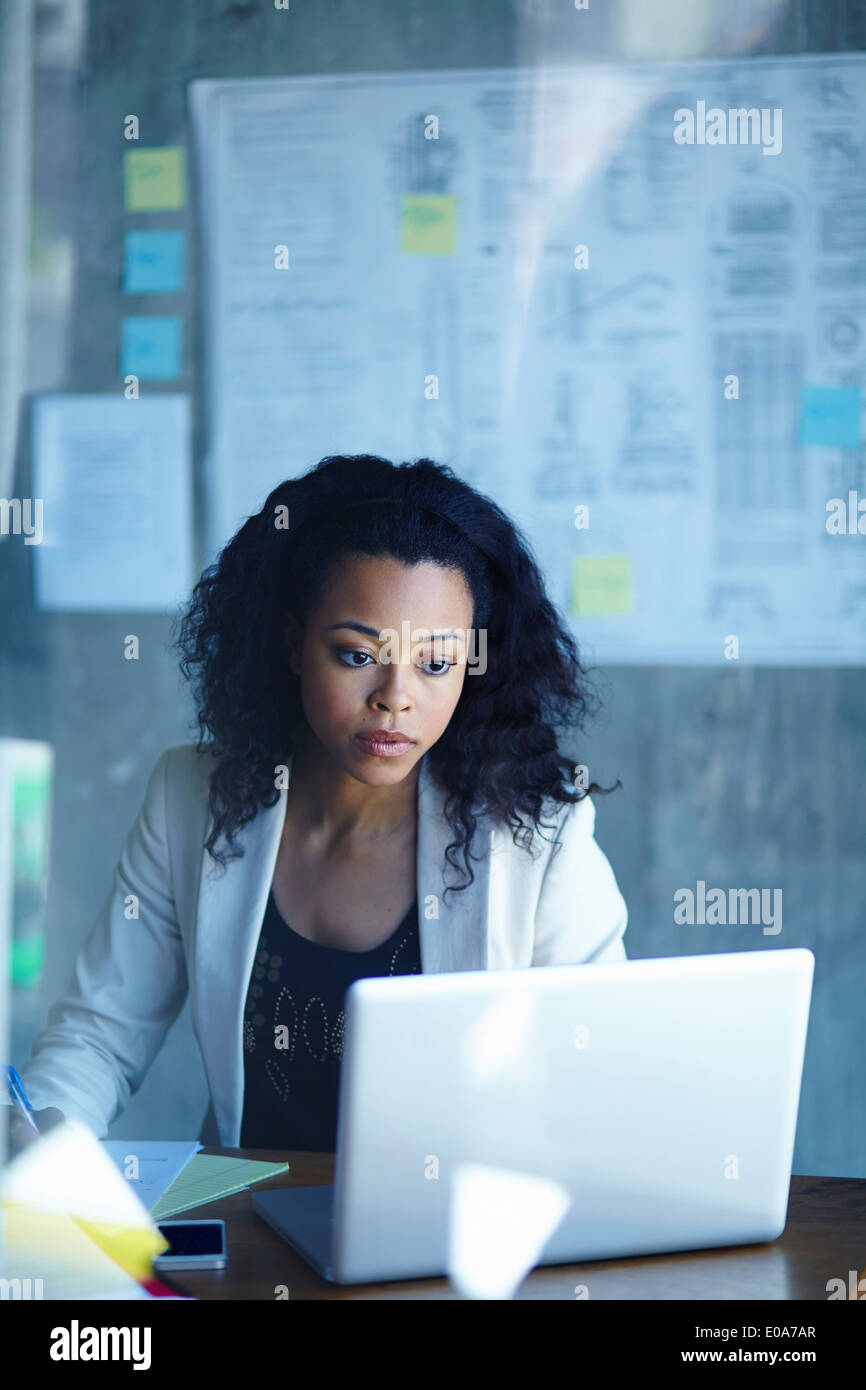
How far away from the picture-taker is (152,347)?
2.31 meters

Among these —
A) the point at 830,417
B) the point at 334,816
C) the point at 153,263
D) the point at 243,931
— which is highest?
the point at 153,263

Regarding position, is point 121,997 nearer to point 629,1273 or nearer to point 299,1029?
point 299,1029

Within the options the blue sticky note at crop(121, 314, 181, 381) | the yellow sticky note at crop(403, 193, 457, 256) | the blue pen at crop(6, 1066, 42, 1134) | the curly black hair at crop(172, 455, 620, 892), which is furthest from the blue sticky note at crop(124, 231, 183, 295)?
the blue pen at crop(6, 1066, 42, 1134)

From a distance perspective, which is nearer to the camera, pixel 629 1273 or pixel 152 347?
pixel 629 1273

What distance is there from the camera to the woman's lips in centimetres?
150

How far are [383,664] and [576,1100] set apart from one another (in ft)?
2.35

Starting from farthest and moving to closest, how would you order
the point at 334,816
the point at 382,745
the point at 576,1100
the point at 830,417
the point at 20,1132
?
the point at 830,417, the point at 334,816, the point at 382,745, the point at 20,1132, the point at 576,1100

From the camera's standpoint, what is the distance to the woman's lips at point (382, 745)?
150 cm

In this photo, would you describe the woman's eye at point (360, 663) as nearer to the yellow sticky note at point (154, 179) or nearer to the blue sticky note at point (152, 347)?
the blue sticky note at point (152, 347)

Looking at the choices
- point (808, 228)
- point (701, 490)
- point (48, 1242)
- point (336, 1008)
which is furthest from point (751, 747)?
point (48, 1242)

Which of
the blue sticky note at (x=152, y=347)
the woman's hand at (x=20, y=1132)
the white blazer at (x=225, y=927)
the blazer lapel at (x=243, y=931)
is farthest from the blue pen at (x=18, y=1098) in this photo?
the blue sticky note at (x=152, y=347)

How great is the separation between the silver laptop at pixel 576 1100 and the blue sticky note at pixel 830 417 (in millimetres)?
1495

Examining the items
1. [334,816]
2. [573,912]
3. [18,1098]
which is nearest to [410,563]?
[334,816]
